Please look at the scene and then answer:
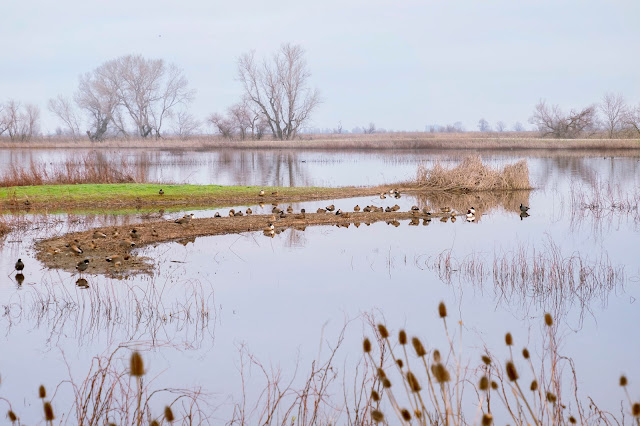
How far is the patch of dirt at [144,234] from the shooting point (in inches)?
503

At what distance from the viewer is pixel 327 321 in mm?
8977

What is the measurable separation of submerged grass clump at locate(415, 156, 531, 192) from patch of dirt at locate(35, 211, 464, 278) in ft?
24.5

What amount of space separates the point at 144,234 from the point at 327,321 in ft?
26.2

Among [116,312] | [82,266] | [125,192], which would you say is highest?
[125,192]

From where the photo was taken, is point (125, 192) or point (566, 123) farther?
point (566, 123)

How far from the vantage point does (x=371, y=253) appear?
1430 cm

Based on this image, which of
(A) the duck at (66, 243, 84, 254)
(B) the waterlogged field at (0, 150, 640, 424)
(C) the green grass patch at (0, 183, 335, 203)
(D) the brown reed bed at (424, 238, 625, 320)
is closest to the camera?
(B) the waterlogged field at (0, 150, 640, 424)

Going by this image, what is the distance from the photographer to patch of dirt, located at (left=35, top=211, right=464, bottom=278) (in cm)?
1278

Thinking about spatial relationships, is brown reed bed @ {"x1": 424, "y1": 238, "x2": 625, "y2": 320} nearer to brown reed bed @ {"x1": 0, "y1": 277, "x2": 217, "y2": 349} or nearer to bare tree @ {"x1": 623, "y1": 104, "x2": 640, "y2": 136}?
brown reed bed @ {"x1": 0, "y1": 277, "x2": 217, "y2": 349}

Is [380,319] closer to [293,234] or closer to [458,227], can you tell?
[293,234]

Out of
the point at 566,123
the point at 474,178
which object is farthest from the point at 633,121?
the point at 474,178

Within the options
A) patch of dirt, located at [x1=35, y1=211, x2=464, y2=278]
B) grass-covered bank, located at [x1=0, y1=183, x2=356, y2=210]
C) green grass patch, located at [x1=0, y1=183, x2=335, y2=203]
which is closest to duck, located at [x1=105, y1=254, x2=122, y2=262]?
patch of dirt, located at [x1=35, y1=211, x2=464, y2=278]

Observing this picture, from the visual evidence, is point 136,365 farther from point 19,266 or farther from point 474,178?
point 474,178

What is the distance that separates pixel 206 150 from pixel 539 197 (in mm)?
48120
